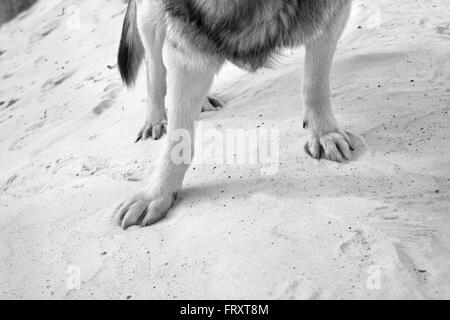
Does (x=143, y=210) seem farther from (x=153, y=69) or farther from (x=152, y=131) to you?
(x=153, y=69)

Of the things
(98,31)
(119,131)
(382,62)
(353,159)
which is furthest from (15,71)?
(353,159)

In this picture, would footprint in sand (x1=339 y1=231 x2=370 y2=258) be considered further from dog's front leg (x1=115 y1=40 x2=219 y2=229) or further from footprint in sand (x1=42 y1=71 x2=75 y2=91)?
footprint in sand (x1=42 y1=71 x2=75 y2=91)

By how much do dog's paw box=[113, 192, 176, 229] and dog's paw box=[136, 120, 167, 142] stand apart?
0.97 meters

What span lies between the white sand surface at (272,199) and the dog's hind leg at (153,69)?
0.17 meters

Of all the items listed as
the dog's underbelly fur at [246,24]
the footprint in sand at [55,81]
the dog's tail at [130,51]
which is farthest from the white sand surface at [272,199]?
the footprint in sand at [55,81]

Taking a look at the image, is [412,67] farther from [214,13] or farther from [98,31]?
[98,31]

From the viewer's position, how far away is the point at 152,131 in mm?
3055

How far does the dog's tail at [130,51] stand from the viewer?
10.5ft

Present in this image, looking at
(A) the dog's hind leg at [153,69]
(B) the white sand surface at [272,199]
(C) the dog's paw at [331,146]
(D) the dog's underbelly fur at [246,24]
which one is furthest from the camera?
(A) the dog's hind leg at [153,69]

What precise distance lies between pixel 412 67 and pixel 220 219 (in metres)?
1.76

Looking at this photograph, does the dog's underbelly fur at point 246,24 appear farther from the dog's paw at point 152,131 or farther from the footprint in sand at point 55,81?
the footprint in sand at point 55,81

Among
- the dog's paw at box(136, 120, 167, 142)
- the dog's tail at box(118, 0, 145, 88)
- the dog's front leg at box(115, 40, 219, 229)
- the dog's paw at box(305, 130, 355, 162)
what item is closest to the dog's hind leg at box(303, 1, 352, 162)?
the dog's paw at box(305, 130, 355, 162)

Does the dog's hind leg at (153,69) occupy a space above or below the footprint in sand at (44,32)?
above
